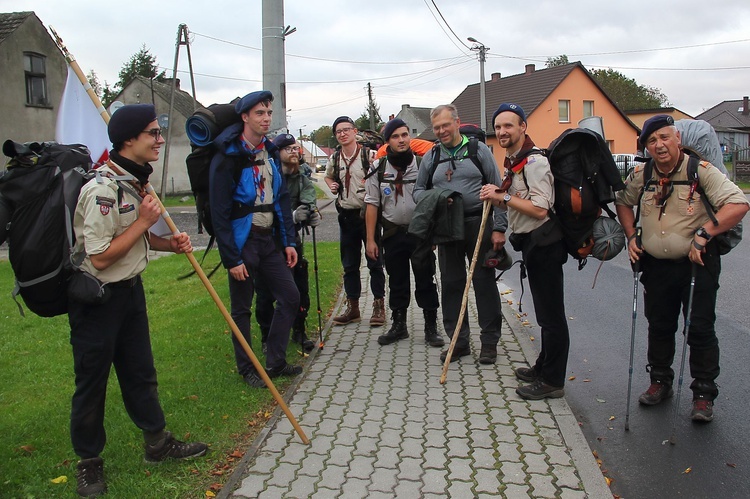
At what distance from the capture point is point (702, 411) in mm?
4324

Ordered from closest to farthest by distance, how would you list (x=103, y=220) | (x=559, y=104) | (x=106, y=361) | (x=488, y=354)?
(x=103, y=220) → (x=106, y=361) → (x=488, y=354) → (x=559, y=104)

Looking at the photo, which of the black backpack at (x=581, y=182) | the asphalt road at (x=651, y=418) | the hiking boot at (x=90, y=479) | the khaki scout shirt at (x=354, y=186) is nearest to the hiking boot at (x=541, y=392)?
the asphalt road at (x=651, y=418)

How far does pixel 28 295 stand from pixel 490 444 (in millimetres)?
2705

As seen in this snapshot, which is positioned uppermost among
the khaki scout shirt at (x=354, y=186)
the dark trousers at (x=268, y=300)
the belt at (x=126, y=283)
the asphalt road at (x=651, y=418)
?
the khaki scout shirt at (x=354, y=186)

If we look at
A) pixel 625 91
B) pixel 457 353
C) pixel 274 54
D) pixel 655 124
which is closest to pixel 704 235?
pixel 655 124

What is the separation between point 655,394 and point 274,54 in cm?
503

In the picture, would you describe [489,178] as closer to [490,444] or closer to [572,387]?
[572,387]

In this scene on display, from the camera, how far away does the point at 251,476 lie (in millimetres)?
3674

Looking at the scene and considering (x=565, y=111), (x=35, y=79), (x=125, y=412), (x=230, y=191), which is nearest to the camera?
(x=125, y=412)

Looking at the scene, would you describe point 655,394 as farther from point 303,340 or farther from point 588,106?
point 588,106

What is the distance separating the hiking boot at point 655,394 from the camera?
467 centimetres

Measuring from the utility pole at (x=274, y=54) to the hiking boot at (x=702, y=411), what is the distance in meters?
4.76

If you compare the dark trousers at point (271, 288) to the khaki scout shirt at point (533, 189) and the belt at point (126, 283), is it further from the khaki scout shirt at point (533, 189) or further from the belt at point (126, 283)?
the khaki scout shirt at point (533, 189)

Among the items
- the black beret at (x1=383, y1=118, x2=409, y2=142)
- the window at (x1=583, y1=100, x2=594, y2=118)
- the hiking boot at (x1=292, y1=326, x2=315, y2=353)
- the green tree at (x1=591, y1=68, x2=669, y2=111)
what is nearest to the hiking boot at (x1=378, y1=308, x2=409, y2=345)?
the hiking boot at (x1=292, y1=326, x2=315, y2=353)
